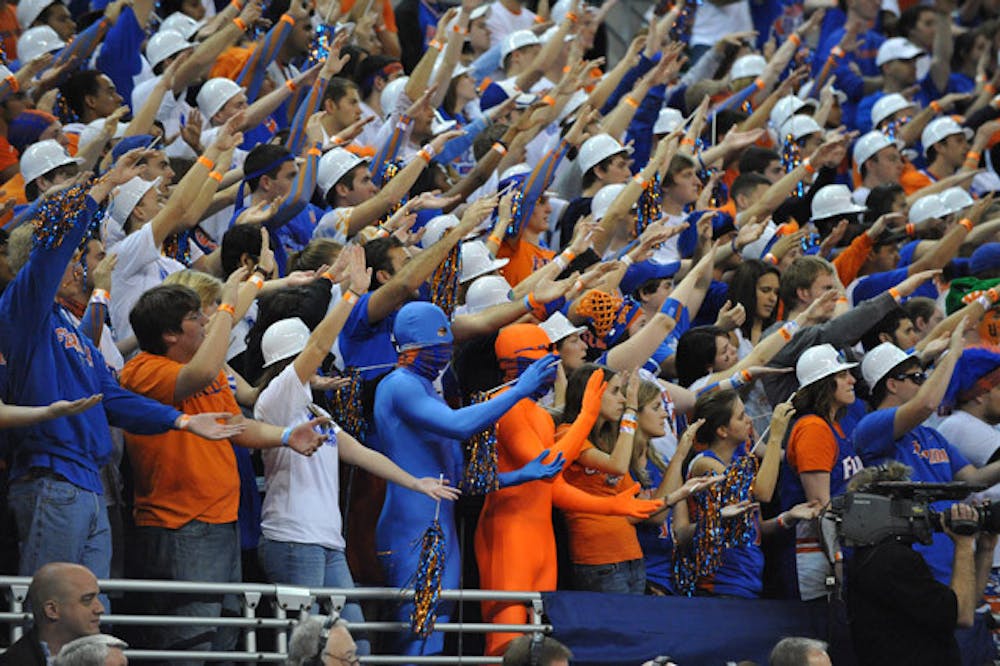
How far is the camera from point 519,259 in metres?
11.3

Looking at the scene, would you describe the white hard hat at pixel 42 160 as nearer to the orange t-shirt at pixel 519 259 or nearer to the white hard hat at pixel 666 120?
the orange t-shirt at pixel 519 259

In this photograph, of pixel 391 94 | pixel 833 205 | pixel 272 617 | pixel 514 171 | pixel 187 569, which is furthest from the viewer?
pixel 833 205

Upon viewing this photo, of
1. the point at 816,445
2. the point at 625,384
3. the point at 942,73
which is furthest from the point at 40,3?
the point at 942,73

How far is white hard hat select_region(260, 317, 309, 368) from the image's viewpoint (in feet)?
28.7

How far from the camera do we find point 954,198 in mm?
13703

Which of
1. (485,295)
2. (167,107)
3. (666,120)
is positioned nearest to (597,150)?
(666,120)

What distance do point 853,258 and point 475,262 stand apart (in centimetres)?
388

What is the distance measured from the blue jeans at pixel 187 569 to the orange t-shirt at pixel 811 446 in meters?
3.27

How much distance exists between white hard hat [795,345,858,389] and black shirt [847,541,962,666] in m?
1.41

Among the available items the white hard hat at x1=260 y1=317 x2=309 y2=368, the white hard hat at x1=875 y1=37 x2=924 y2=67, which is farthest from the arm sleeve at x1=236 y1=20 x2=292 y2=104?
the white hard hat at x1=875 y1=37 x2=924 y2=67

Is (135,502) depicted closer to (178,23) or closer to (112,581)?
(112,581)

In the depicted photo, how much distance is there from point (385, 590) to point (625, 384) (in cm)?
207

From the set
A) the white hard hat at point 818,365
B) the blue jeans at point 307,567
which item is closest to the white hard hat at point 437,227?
the white hard hat at point 818,365

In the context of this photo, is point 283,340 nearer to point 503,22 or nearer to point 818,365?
point 818,365
